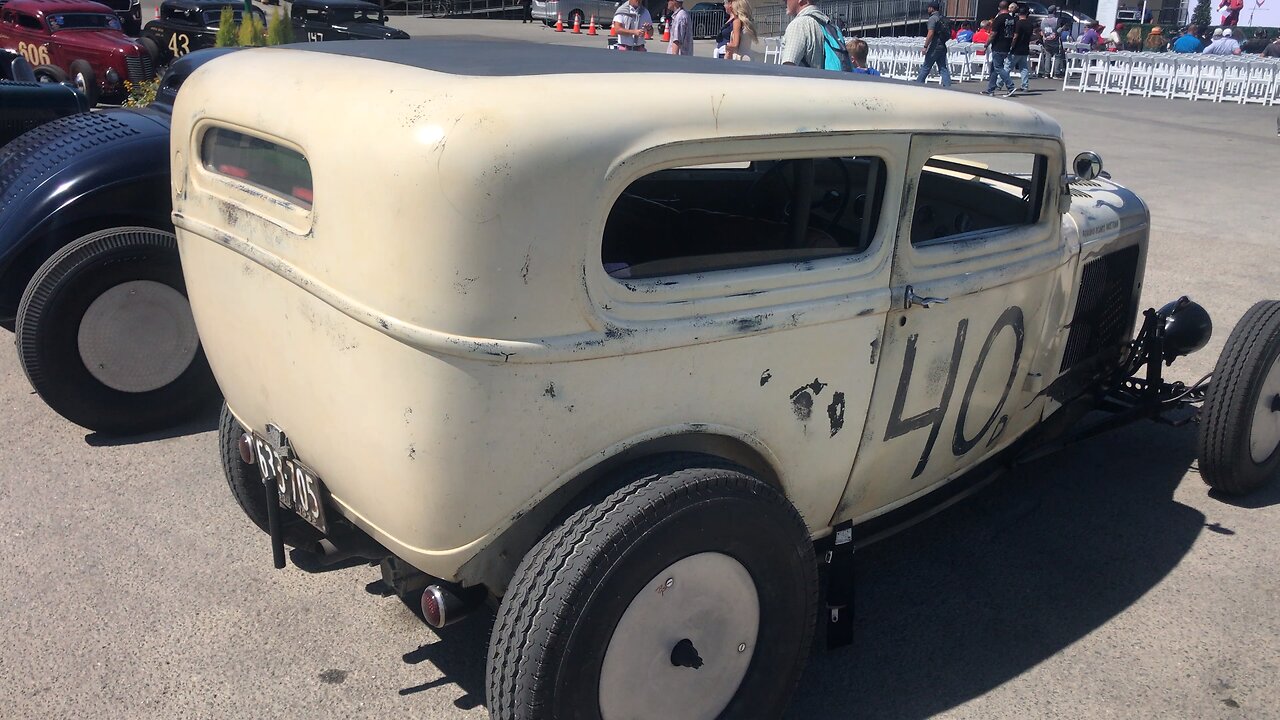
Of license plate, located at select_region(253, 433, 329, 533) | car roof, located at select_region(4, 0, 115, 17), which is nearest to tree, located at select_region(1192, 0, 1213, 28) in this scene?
car roof, located at select_region(4, 0, 115, 17)

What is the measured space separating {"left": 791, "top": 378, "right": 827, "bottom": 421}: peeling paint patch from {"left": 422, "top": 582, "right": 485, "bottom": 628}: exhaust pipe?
93 centimetres

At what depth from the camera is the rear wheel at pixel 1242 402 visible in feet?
12.4

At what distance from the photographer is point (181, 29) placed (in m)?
14.6

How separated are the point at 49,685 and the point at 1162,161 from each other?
12.5 metres

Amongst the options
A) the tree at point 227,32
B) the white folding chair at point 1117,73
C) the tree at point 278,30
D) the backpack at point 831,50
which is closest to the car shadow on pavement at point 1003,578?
the backpack at point 831,50

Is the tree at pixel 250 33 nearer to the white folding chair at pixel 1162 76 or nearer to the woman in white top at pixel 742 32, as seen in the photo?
the woman in white top at pixel 742 32

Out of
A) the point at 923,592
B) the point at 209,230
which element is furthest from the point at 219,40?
the point at 923,592

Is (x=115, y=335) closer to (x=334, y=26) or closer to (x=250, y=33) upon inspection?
(x=250, y=33)

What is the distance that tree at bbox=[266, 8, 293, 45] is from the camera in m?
12.0

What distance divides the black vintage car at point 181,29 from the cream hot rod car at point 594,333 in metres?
13.2

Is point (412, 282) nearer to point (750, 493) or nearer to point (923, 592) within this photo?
point (750, 493)

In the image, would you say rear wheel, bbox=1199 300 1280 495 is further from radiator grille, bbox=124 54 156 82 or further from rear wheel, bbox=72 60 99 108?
rear wheel, bbox=72 60 99 108

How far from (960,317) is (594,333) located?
1266 mm

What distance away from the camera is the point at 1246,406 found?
12.3ft
